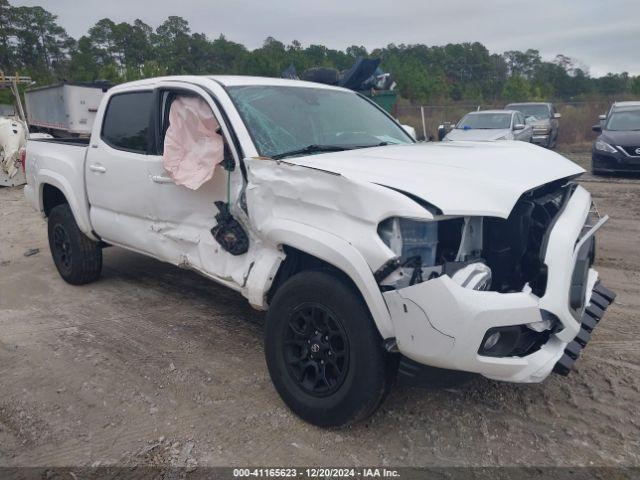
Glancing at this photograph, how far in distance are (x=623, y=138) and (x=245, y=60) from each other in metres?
30.8

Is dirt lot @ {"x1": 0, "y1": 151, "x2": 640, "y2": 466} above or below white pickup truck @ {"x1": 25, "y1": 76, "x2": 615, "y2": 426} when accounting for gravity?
below

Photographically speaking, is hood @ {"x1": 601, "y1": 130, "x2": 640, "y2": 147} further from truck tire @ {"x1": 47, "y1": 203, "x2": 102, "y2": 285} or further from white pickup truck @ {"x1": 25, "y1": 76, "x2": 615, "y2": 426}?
truck tire @ {"x1": 47, "y1": 203, "x2": 102, "y2": 285}

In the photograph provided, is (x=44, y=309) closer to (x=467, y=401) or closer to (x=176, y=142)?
(x=176, y=142)

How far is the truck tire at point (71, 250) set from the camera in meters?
5.26

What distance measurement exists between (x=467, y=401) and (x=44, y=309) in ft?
12.6

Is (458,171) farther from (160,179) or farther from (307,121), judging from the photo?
(160,179)

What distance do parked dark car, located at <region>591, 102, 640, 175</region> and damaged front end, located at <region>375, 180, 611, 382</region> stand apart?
32.4 feet

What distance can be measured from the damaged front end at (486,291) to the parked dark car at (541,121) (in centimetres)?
1488

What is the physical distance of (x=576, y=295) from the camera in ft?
8.99

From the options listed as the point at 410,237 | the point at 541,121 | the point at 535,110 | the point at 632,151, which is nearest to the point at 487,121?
the point at 541,121

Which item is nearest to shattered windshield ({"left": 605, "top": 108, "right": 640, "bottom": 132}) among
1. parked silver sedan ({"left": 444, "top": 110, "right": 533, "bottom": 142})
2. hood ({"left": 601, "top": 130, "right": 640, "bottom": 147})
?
hood ({"left": 601, "top": 130, "right": 640, "bottom": 147})

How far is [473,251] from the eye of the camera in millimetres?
2744

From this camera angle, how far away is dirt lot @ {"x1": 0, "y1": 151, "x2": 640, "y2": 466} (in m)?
2.81

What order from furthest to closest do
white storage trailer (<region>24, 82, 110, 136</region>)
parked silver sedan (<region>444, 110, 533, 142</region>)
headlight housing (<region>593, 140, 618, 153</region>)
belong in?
white storage trailer (<region>24, 82, 110, 136</region>)
parked silver sedan (<region>444, 110, 533, 142</region>)
headlight housing (<region>593, 140, 618, 153</region>)
